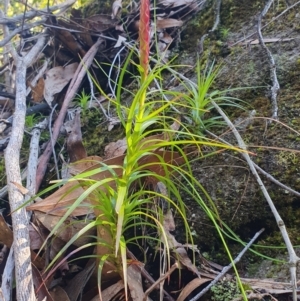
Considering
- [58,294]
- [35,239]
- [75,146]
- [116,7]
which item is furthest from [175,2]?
[58,294]

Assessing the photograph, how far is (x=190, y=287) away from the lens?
0.85 meters

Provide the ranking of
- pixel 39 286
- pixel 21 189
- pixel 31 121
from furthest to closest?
pixel 31 121 < pixel 21 189 < pixel 39 286

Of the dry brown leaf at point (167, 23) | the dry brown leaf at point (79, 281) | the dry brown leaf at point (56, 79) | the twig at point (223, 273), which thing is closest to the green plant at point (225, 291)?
the twig at point (223, 273)

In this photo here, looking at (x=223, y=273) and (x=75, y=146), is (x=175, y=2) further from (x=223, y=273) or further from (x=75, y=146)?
(x=223, y=273)

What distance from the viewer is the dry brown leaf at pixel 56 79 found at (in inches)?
65.0

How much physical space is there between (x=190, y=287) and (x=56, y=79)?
47.4 inches

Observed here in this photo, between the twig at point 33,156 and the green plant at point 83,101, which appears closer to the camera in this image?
the twig at point 33,156

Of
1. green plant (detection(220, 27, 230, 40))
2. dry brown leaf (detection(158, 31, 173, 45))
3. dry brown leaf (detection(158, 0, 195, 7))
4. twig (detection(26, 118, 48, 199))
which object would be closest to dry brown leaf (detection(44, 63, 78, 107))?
twig (detection(26, 118, 48, 199))

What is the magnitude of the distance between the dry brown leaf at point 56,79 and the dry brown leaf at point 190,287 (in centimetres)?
104

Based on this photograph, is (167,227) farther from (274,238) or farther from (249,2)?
(249,2)

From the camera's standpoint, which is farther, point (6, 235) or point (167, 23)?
point (167, 23)

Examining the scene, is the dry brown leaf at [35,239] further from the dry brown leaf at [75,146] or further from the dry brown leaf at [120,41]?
the dry brown leaf at [120,41]

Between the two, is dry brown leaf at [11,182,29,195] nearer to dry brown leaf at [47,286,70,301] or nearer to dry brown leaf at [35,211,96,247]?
dry brown leaf at [35,211,96,247]

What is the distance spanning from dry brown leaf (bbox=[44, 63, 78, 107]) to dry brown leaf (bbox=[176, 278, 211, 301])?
104 centimetres
